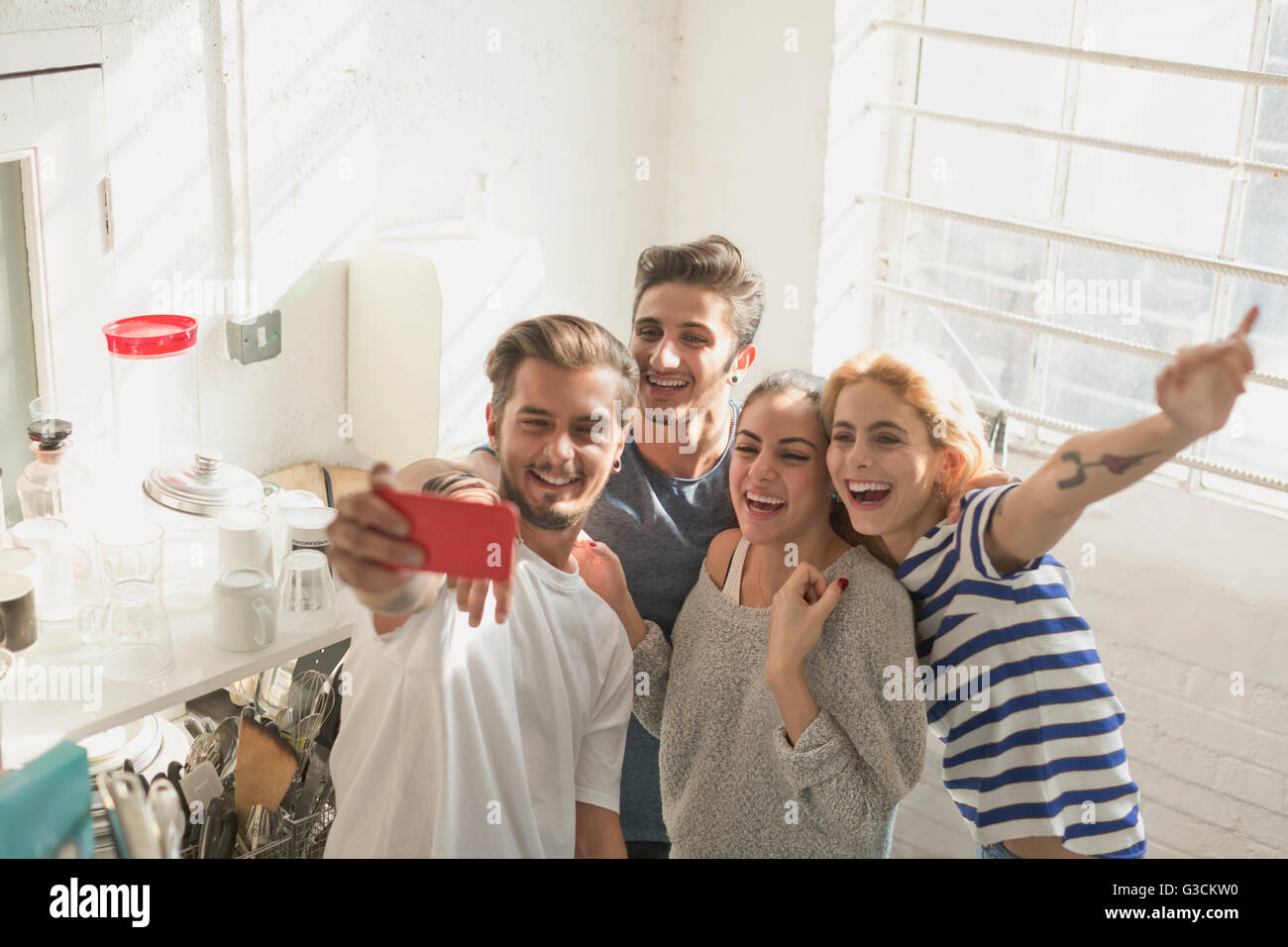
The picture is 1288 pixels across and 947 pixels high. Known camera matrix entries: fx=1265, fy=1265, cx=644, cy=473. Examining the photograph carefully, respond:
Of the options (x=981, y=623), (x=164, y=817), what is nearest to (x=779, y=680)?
(x=981, y=623)

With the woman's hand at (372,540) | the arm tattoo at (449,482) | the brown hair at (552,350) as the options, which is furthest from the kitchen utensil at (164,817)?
the brown hair at (552,350)

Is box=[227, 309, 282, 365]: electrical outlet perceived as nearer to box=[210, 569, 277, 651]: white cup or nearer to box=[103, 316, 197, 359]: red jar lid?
box=[103, 316, 197, 359]: red jar lid

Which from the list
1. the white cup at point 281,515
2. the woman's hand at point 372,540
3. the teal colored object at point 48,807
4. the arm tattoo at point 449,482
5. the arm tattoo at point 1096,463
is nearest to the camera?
the teal colored object at point 48,807

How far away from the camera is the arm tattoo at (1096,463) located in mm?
1230

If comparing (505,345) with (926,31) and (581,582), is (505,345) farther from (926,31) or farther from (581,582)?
(926,31)

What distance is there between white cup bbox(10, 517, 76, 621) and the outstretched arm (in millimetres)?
1240

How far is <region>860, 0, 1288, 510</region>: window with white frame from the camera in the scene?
2502 millimetres

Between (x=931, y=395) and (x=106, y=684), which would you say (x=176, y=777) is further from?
(x=931, y=395)

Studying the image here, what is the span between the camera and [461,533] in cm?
101

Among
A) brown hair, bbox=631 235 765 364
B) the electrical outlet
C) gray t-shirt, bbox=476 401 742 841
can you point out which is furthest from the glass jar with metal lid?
brown hair, bbox=631 235 765 364

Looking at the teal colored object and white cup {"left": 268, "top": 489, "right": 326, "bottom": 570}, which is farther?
white cup {"left": 268, "top": 489, "right": 326, "bottom": 570}

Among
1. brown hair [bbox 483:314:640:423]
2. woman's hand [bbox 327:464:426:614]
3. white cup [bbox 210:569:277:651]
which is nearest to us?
woman's hand [bbox 327:464:426:614]

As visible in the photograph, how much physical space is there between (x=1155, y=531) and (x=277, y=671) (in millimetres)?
1822

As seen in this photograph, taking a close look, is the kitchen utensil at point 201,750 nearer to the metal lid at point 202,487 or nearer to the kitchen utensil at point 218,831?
the kitchen utensil at point 218,831
